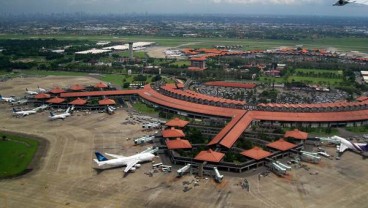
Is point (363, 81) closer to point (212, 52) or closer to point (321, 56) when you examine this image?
point (321, 56)

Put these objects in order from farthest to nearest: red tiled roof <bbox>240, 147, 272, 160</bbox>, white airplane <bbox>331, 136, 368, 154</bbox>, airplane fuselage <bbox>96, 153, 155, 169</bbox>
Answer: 1. white airplane <bbox>331, 136, 368, 154</bbox>
2. red tiled roof <bbox>240, 147, 272, 160</bbox>
3. airplane fuselage <bbox>96, 153, 155, 169</bbox>

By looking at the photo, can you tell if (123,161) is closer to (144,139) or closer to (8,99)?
(144,139)

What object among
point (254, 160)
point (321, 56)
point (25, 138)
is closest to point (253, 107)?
point (254, 160)

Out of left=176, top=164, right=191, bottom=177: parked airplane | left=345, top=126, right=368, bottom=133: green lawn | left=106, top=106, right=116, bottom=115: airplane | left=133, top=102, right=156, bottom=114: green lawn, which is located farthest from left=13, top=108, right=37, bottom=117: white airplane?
left=345, top=126, right=368, bottom=133: green lawn

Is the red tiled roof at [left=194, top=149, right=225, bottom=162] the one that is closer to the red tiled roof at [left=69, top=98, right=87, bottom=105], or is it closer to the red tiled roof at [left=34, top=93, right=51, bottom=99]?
the red tiled roof at [left=69, top=98, right=87, bottom=105]

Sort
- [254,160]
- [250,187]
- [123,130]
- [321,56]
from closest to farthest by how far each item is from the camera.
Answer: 1. [250,187]
2. [254,160]
3. [123,130]
4. [321,56]

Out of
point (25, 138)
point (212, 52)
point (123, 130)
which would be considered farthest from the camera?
point (212, 52)

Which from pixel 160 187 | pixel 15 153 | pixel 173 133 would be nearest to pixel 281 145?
pixel 173 133
